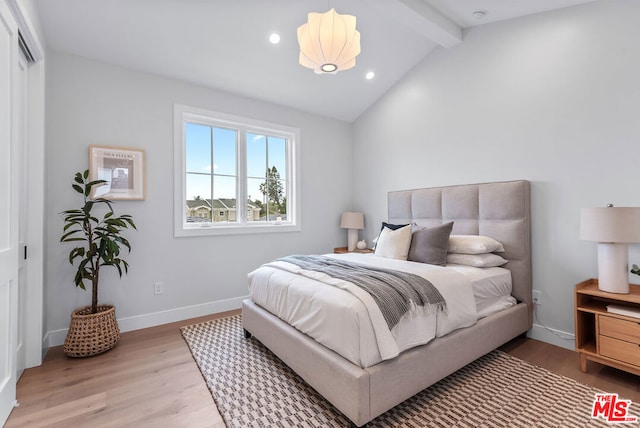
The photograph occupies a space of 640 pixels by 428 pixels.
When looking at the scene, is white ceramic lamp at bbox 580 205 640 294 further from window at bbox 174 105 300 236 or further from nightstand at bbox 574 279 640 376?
window at bbox 174 105 300 236

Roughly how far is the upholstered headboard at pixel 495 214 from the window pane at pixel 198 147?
100 inches

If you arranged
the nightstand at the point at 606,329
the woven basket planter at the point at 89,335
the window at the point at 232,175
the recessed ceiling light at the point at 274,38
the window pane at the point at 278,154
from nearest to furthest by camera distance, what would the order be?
the nightstand at the point at 606,329 < the woven basket planter at the point at 89,335 < the recessed ceiling light at the point at 274,38 < the window at the point at 232,175 < the window pane at the point at 278,154

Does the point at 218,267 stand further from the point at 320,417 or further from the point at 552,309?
the point at 552,309

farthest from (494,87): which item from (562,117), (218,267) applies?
(218,267)

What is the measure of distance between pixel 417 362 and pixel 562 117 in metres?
2.36

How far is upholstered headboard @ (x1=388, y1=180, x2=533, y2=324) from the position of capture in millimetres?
2656

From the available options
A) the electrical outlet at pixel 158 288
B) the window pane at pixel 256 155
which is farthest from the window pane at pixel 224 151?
the electrical outlet at pixel 158 288

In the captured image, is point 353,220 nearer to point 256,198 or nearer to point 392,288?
point 256,198

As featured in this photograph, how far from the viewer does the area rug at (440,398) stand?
1638mm

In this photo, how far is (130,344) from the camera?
2.63 metres

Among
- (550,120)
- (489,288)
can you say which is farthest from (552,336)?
(550,120)

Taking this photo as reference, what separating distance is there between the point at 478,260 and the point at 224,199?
9.13 ft

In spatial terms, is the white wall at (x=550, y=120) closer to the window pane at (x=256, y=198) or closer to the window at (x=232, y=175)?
the window at (x=232, y=175)

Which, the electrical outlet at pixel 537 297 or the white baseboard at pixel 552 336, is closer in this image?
the white baseboard at pixel 552 336
